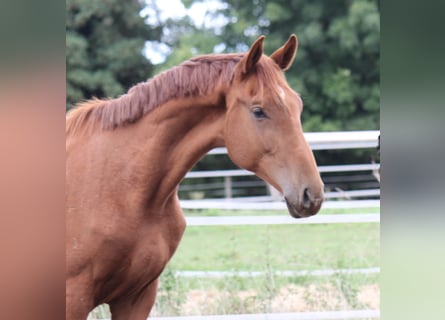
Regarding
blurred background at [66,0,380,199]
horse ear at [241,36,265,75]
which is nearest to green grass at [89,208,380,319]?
horse ear at [241,36,265,75]

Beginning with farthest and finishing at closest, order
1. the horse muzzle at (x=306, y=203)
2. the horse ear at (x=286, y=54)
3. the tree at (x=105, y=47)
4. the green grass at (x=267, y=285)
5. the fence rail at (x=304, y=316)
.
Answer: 1. the tree at (x=105, y=47)
2. the green grass at (x=267, y=285)
3. the fence rail at (x=304, y=316)
4. the horse ear at (x=286, y=54)
5. the horse muzzle at (x=306, y=203)

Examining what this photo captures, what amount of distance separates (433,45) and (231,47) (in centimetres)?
1005

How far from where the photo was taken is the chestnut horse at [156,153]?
6.77ft

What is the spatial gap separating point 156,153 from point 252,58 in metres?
0.47

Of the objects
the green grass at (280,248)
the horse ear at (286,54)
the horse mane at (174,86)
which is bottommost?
the green grass at (280,248)

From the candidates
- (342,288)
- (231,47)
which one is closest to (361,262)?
(342,288)

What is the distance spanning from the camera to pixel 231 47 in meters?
10.8

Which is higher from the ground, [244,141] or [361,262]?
[244,141]

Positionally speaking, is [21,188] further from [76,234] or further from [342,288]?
[342,288]

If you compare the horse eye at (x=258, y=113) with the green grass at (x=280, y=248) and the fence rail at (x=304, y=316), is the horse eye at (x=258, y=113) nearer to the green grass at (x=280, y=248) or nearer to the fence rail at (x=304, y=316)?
the fence rail at (x=304, y=316)

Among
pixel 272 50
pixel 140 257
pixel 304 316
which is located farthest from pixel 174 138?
pixel 272 50

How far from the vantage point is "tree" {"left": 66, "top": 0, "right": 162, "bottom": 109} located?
10.5 meters

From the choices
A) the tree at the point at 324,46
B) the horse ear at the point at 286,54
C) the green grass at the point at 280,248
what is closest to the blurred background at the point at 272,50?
the tree at the point at 324,46

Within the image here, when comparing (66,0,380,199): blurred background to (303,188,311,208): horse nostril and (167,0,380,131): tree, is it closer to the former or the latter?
(167,0,380,131): tree
